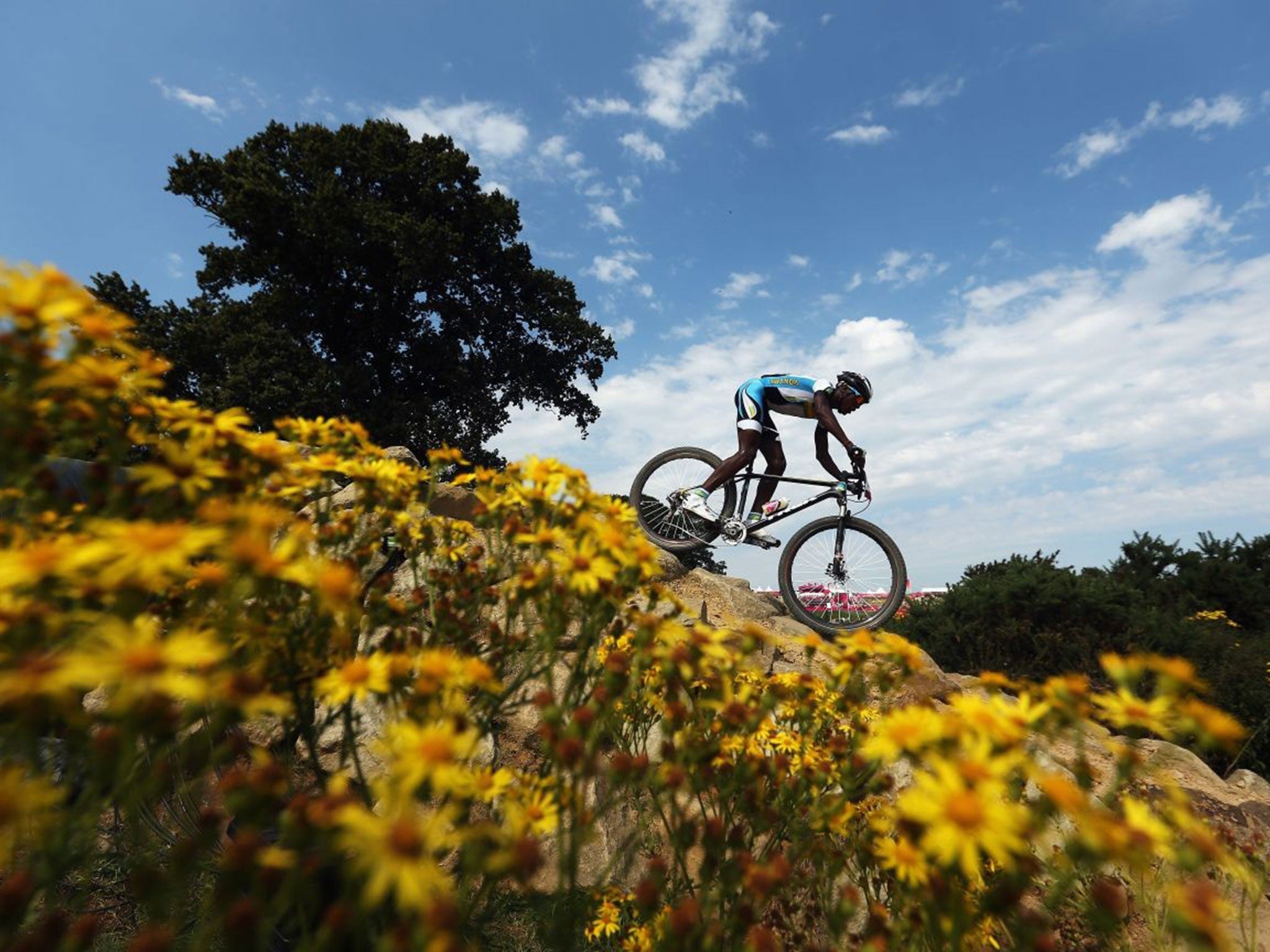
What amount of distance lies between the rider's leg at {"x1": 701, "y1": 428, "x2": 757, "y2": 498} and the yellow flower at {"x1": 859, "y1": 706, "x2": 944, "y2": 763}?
5.30m

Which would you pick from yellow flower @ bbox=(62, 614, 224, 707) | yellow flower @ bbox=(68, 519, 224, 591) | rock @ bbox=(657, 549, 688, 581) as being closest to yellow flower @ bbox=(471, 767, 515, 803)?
yellow flower @ bbox=(62, 614, 224, 707)

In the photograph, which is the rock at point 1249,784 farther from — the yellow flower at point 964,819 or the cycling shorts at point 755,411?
the yellow flower at point 964,819

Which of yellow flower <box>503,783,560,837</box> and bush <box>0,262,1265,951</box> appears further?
yellow flower <box>503,783,560,837</box>

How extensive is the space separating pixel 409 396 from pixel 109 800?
1582 cm

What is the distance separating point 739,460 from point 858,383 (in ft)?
4.84

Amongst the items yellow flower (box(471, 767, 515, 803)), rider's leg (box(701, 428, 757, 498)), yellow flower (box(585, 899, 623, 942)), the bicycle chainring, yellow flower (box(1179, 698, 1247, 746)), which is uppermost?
rider's leg (box(701, 428, 757, 498))

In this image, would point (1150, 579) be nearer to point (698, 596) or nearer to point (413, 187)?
point (698, 596)

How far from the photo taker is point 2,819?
83 centimetres

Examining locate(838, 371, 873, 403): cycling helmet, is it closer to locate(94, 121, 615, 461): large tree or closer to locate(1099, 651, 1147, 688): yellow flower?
locate(1099, 651, 1147, 688): yellow flower

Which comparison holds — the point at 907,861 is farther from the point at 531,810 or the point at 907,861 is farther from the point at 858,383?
the point at 858,383

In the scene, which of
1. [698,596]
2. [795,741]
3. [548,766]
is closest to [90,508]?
[548,766]

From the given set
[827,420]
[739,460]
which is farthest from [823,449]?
[739,460]

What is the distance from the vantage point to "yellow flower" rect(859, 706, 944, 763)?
109 cm

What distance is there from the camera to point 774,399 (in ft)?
22.1
